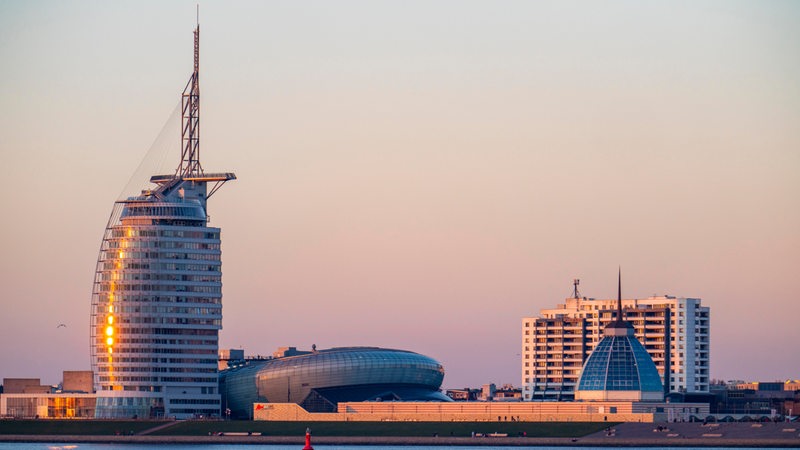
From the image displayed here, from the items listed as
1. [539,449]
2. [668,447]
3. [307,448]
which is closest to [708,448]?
[668,447]

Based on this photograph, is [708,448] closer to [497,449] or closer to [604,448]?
[604,448]

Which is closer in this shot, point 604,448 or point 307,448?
point 307,448

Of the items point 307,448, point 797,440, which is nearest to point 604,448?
point 797,440

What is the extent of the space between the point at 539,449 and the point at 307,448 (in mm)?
89441

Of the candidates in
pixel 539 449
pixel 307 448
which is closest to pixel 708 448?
pixel 539 449

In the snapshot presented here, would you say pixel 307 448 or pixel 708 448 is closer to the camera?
pixel 307 448

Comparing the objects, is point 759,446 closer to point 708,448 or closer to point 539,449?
point 708,448

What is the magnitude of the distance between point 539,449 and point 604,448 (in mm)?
7514

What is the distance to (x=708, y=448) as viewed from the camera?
19675 cm

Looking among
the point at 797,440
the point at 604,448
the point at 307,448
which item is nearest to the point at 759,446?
the point at 797,440

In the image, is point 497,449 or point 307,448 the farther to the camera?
point 497,449

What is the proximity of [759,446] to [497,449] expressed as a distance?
98.1 feet

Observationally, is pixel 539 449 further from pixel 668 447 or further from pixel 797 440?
pixel 797 440

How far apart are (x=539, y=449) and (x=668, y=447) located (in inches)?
583
